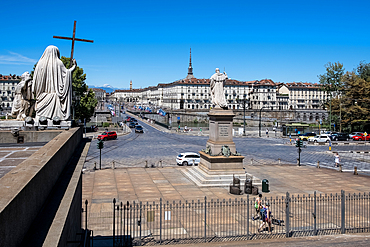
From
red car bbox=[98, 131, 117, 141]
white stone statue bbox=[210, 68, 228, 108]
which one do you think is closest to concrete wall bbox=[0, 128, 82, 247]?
white stone statue bbox=[210, 68, 228, 108]

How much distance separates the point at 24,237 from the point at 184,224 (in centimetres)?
922

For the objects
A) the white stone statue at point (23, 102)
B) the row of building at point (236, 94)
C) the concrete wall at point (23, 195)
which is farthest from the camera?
the row of building at point (236, 94)

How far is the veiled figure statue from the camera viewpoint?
8953 millimetres

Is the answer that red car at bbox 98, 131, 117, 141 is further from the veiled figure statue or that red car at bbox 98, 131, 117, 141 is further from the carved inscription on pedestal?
the veiled figure statue

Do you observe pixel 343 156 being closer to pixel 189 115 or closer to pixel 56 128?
pixel 56 128

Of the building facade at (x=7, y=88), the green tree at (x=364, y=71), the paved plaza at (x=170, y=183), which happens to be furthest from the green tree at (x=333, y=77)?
the building facade at (x=7, y=88)

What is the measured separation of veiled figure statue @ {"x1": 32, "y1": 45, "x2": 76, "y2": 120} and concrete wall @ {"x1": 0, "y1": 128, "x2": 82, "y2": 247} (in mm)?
4836

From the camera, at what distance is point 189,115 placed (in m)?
134

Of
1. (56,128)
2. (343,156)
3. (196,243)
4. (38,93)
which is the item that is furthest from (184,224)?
(343,156)

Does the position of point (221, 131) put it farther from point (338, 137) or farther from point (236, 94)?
point (236, 94)

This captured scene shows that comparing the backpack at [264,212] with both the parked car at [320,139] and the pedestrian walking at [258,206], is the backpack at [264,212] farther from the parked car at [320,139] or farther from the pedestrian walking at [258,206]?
the parked car at [320,139]

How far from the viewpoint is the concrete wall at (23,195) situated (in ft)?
7.84

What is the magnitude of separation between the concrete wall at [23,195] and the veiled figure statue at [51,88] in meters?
4.84

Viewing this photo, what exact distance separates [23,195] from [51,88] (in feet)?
23.1
